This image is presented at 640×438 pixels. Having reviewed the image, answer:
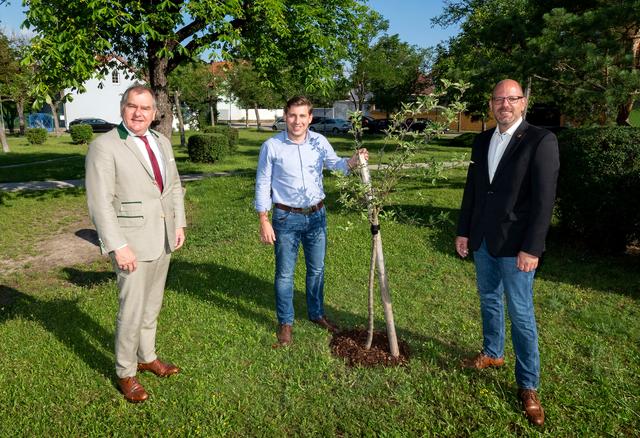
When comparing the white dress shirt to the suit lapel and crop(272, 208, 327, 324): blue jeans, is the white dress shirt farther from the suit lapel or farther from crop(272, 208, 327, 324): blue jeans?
crop(272, 208, 327, 324): blue jeans

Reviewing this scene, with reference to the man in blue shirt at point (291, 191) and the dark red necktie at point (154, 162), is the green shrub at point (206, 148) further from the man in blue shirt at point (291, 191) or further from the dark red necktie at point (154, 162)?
the dark red necktie at point (154, 162)

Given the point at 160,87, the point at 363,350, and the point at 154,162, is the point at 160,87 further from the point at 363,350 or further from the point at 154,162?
the point at 363,350

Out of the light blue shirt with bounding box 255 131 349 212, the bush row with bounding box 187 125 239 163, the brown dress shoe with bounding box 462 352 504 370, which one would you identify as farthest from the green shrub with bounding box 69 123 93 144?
the brown dress shoe with bounding box 462 352 504 370

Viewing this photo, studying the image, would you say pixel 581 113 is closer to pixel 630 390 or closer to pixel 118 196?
pixel 630 390

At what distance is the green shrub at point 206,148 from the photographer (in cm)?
1917

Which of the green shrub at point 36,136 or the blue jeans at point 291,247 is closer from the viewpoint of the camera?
the blue jeans at point 291,247

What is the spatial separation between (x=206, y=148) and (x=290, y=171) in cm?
1612

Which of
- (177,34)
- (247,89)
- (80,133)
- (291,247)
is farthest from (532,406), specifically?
(247,89)

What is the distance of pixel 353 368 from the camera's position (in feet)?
12.7

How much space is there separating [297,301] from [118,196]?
2768mm

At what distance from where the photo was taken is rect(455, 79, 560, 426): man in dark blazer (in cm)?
302

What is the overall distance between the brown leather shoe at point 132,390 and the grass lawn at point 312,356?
0.06 metres

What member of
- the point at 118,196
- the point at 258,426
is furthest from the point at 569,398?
the point at 118,196

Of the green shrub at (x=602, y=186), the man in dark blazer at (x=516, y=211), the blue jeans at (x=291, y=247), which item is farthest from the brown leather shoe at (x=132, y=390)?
the green shrub at (x=602, y=186)
